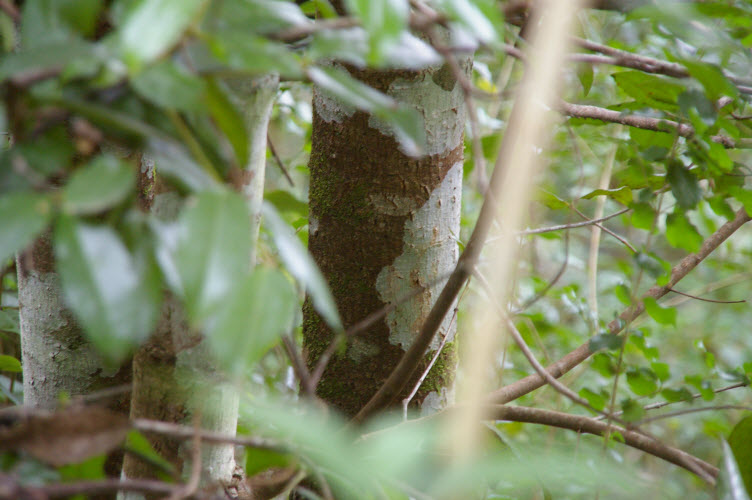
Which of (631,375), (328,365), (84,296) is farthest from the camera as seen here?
(328,365)

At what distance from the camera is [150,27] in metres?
0.22

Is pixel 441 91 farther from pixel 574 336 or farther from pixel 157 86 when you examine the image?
pixel 574 336

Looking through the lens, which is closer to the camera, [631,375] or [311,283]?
[311,283]

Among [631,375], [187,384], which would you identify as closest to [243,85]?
A: [187,384]

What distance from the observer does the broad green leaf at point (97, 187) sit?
0.76 feet

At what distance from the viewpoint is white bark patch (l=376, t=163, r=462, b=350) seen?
0.70 meters

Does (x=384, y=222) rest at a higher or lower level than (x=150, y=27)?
lower

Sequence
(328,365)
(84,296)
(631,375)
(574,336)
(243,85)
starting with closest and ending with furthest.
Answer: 1. (84,296)
2. (243,85)
3. (631,375)
4. (328,365)
5. (574,336)

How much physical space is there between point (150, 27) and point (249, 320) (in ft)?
0.40

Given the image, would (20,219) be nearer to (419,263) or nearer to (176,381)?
(176,381)

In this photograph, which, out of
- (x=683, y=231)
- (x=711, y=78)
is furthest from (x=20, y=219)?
(x=683, y=231)

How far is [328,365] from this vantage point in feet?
2.41

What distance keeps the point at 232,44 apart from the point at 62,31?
0.09 metres

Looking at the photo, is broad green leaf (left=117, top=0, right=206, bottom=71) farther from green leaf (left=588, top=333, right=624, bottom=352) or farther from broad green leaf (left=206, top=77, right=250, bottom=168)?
green leaf (left=588, top=333, right=624, bottom=352)
